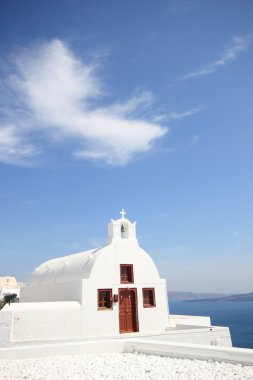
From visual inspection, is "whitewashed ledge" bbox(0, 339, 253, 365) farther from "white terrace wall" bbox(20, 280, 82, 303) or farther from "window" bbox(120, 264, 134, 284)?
"window" bbox(120, 264, 134, 284)

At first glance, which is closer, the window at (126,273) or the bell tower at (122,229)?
the window at (126,273)

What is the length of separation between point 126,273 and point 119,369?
9.91m

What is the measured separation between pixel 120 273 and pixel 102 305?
2075 mm

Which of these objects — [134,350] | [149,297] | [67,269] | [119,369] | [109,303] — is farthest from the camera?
[67,269]

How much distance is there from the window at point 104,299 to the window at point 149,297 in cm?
234

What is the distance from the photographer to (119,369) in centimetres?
877

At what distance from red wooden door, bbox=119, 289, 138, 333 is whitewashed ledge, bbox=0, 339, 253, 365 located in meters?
6.57

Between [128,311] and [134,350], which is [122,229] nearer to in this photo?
[128,311]

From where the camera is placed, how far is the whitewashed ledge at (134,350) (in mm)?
8812

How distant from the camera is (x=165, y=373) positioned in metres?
8.12

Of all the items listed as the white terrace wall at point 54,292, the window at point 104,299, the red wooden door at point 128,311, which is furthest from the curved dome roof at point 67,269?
the red wooden door at point 128,311

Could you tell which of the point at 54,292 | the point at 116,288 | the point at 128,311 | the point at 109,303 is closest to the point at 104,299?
the point at 109,303

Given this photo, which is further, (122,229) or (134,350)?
(122,229)

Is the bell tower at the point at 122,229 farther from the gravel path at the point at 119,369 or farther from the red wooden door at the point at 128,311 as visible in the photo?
the gravel path at the point at 119,369
